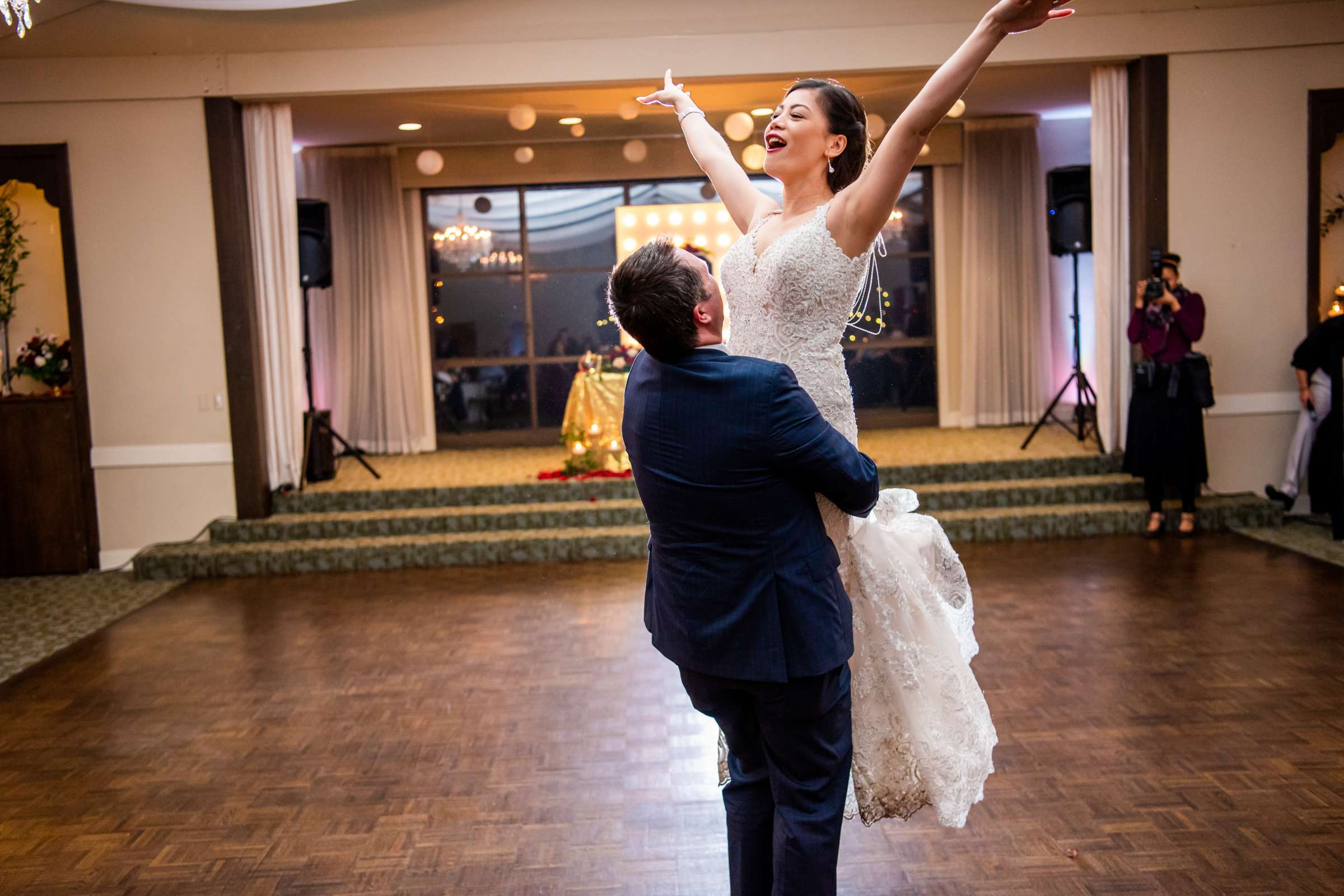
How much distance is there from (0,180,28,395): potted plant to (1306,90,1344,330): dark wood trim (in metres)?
8.70

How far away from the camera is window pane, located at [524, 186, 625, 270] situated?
11203mm

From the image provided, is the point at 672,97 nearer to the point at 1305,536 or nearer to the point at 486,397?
the point at 1305,536

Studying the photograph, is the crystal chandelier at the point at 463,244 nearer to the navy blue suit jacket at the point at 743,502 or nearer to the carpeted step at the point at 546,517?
the carpeted step at the point at 546,517

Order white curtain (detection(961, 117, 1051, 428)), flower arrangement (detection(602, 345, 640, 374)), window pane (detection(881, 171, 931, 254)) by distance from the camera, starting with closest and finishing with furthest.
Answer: flower arrangement (detection(602, 345, 640, 374))
white curtain (detection(961, 117, 1051, 428))
window pane (detection(881, 171, 931, 254))

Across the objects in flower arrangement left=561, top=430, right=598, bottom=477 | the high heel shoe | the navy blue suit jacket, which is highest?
the navy blue suit jacket

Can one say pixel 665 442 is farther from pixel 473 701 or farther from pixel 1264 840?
pixel 473 701

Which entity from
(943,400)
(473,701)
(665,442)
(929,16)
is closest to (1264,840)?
(665,442)

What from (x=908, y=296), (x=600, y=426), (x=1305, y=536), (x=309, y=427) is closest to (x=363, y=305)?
(x=309, y=427)

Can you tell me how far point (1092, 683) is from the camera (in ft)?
14.4

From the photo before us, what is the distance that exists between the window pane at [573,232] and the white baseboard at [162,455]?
427 cm

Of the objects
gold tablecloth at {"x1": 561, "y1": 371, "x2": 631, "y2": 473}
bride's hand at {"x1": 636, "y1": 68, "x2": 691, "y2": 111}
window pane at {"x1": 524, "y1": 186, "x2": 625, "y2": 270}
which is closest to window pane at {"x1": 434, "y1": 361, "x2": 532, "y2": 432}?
window pane at {"x1": 524, "y1": 186, "x2": 625, "y2": 270}

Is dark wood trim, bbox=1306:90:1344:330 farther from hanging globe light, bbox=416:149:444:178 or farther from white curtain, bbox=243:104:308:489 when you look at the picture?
white curtain, bbox=243:104:308:489

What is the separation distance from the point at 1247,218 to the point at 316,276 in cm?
669

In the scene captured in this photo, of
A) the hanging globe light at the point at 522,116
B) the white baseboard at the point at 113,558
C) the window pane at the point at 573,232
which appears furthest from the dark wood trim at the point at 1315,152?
the white baseboard at the point at 113,558
